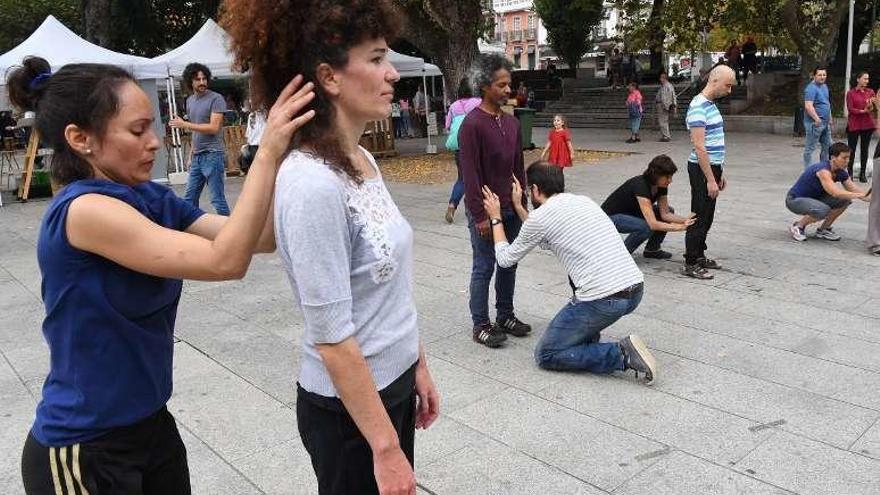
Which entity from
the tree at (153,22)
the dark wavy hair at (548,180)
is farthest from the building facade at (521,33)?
the dark wavy hair at (548,180)

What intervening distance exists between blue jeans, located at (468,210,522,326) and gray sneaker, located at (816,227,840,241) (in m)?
4.04

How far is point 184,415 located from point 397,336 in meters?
2.42

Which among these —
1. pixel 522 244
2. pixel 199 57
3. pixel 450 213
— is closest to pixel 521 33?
pixel 199 57

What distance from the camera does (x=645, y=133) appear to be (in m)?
20.5

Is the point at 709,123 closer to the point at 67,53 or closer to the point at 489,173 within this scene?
the point at 489,173

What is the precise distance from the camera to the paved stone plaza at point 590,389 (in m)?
3.02

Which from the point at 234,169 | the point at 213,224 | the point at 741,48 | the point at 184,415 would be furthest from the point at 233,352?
the point at 741,48

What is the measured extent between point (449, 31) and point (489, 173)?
11.1m

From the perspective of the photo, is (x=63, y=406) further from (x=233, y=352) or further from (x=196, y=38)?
(x=196, y=38)

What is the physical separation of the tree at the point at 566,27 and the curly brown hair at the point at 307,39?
3342 centimetres

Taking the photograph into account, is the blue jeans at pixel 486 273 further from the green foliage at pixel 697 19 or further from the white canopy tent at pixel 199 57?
the green foliage at pixel 697 19

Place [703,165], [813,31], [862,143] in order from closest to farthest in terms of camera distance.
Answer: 1. [703,165]
2. [862,143]
3. [813,31]

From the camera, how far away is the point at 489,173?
444cm

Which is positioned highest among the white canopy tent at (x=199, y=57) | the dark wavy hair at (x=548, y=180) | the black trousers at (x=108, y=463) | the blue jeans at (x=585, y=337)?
the white canopy tent at (x=199, y=57)
